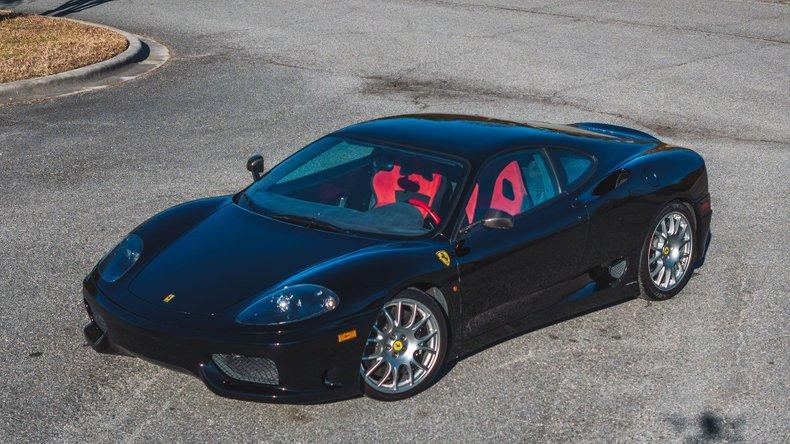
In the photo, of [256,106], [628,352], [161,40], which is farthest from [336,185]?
[161,40]

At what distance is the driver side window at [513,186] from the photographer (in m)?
6.30

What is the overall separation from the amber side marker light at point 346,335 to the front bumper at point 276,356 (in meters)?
0.02

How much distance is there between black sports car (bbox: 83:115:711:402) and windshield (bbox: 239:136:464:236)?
1 centimetres

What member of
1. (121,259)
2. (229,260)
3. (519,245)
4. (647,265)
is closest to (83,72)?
(121,259)

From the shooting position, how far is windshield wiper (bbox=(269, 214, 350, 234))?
6.20 meters

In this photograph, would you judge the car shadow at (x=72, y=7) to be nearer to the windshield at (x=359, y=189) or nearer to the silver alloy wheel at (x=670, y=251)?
the windshield at (x=359, y=189)

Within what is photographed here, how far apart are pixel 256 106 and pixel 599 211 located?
669 cm

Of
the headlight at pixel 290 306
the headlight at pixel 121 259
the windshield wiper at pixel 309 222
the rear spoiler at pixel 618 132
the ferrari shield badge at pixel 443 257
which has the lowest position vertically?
the headlight at pixel 121 259

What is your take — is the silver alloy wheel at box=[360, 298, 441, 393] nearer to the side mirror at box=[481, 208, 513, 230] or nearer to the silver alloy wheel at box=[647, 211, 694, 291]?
the side mirror at box=[481, 208, 513, 230]

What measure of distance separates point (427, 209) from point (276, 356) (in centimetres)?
136

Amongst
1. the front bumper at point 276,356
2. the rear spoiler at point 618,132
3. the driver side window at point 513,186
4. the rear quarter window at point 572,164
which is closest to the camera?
the front bumper at point 276,356

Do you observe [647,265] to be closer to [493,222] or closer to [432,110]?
[493,222]

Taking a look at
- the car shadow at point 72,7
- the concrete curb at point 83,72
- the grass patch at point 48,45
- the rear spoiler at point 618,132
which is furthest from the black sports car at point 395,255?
the car shadow at point 72,7

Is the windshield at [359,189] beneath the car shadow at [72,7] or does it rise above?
above
